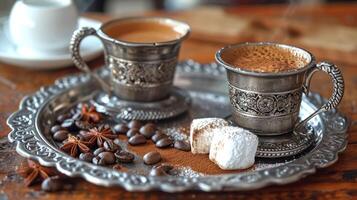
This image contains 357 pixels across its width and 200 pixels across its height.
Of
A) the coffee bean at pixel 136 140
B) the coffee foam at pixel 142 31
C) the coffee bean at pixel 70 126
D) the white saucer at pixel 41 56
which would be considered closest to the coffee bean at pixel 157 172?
the coffee bean at pixel 136 140

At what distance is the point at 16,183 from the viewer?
31.8 inches

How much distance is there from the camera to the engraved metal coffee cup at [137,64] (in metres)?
0.98

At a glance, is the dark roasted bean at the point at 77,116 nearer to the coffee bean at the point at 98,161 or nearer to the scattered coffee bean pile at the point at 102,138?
the scattered coffee bean pile at the point at 102,138

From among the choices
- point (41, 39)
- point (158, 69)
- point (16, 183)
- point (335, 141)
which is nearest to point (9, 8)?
point (41, 39)

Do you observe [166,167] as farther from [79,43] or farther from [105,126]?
[79,43]

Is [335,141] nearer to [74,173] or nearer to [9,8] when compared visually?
[74,173]

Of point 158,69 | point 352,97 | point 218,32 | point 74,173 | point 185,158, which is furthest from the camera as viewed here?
point 218,32

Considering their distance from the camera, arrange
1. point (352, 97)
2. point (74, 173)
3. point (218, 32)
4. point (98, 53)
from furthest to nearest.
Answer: point (218, 32) < point (98, 53) < point (352, 97) < point (74, 173)

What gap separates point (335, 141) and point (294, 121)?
7 centimetres

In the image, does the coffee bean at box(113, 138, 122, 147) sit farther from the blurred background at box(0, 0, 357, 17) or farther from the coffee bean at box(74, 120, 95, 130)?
the blurred background at box(0, 0, 357, 17)

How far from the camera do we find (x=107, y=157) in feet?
2.81

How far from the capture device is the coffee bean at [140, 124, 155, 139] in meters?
0.95

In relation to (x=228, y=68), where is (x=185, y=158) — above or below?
below

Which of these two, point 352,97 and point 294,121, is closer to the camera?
point 294,121
